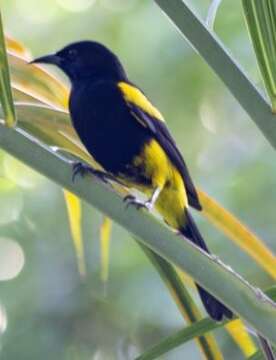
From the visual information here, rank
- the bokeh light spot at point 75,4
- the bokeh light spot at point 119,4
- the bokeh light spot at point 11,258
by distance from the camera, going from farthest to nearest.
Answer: the bokeh light spot at point 75,4, the bokeh light spot at point 119,4, the bokeh light spot at point 11,258

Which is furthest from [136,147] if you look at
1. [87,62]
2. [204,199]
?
[204,199]

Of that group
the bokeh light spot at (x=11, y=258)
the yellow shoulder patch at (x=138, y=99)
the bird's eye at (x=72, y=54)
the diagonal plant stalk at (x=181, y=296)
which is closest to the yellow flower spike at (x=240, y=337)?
the diagonal plant stalk at (x=181, y=296)

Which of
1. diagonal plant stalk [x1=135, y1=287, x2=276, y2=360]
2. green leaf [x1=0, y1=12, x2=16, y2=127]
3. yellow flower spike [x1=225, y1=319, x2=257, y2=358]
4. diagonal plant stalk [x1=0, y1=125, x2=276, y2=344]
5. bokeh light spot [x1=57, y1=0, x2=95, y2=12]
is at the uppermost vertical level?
green leaf [x1=0, y1=12, x2=16, y2=127]

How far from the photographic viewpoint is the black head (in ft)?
7.47

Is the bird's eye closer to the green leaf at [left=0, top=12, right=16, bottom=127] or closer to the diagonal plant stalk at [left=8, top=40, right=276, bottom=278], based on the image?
the diagonal plant stalk at [left=8, top=40, right=276, bottom=278]

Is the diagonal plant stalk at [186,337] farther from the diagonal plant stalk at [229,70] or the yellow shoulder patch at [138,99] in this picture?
the yellow shoulder patch at [138,99]

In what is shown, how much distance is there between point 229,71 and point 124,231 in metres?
2.27

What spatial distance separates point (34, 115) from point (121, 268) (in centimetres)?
187

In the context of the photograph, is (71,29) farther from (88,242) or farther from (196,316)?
(196,316)

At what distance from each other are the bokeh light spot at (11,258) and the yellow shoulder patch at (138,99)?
1264 millimetres

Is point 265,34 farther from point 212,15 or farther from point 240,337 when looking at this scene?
point 240,337

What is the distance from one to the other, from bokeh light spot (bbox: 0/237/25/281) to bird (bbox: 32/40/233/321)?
49.1 inches

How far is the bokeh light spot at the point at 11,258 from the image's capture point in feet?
10.8

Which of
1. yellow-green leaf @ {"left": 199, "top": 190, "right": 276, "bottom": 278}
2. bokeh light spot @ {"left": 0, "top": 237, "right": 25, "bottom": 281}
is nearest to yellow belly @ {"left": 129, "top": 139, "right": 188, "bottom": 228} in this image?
yellow-green leaf @ {"left": 199, "top": 190, "right": 276, "bottom": 278}
